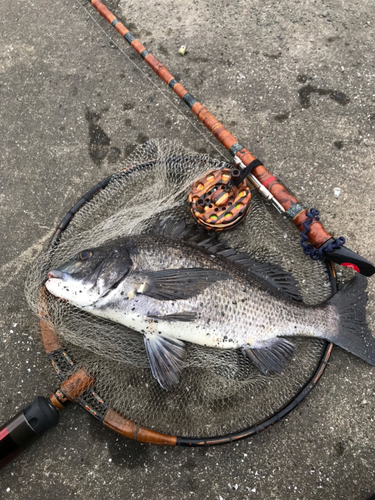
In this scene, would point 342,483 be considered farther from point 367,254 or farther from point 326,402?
point 367,254

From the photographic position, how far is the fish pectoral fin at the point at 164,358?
2.31 m

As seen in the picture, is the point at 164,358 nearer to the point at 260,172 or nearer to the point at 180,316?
the point at 180,316

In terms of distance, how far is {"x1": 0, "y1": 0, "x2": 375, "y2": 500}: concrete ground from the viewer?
250 cm

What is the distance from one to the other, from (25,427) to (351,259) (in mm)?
2287

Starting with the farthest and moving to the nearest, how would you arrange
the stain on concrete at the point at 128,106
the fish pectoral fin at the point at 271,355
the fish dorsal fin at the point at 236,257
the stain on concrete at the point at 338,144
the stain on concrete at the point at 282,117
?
the stain on concrete at the point at 128,106 → the stain on concrete at the point at 282,117 → the stain on concrete at the point at 338,144 → the fish dorsal fin at the point at 236,257 → the fish pectoral fin at the point at 271,355

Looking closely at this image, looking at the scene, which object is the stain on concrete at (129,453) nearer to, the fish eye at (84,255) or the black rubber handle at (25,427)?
the black rubber handle at (25,427)

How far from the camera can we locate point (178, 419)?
2.46m

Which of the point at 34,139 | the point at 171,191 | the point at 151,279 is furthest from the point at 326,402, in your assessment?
the point at 34,139

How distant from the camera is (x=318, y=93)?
321cm

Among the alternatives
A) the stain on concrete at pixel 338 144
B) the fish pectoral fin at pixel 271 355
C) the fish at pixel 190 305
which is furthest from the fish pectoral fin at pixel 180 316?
the stain on concrete at pixel 338 144

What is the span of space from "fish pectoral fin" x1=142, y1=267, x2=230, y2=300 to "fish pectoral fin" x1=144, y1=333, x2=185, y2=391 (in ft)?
1.02

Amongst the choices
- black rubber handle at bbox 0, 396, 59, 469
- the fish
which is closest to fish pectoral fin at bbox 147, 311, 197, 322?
the fish

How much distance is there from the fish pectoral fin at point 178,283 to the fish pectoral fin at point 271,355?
512mm

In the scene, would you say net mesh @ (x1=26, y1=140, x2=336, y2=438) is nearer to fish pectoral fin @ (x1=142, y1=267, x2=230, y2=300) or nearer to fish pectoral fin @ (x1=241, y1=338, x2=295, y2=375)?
fish pectoral fin @ (x1=241, y1=338, x2=295, y2=375)
